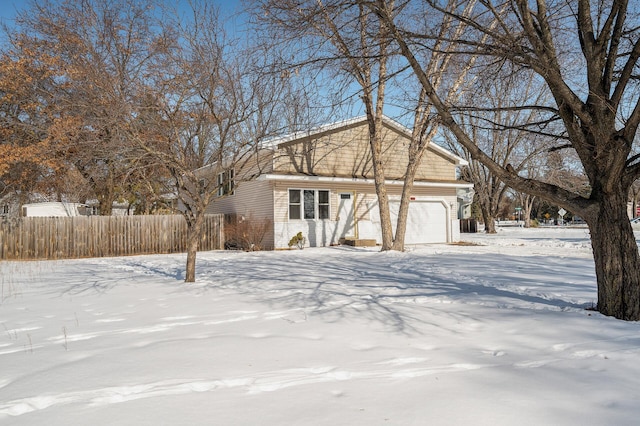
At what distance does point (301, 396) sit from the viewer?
3064mm

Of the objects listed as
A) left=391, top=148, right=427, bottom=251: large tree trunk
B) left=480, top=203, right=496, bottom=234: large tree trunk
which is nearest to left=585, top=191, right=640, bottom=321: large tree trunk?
left=391, top=148, right=427, bottom=251: large tree trunk

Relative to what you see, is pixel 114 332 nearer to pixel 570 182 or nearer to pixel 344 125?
pixel 344 125

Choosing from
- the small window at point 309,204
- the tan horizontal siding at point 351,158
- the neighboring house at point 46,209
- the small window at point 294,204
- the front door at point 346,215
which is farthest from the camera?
the neighboring house at point 46,209

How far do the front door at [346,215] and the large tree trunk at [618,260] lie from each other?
14166 millimetres

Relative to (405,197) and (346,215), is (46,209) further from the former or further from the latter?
(405,197)

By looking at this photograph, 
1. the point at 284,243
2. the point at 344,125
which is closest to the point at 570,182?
the point at 344,125

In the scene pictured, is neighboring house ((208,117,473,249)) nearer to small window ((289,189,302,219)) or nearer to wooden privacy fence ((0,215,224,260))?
small window ((289,189,302,219))

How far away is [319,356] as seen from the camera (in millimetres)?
3977

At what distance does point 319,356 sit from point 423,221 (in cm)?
1794

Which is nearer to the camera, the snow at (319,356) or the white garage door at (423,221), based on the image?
the snow at (319,356)

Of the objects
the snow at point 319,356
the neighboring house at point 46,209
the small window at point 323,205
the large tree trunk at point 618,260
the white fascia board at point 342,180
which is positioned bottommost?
the snow at point 319,356

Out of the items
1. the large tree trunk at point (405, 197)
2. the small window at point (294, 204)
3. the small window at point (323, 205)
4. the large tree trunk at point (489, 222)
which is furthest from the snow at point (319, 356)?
the large tree trunk at point (489, 222)

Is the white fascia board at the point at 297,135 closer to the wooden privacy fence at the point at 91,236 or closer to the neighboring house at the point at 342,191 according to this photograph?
the neighboring house at the point at 342,191

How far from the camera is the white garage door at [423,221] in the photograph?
20.3 meters
